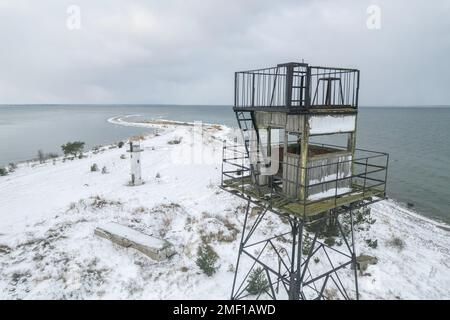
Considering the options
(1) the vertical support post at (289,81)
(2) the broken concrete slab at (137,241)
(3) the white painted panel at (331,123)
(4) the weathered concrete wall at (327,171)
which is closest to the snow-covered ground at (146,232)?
(2) the broken concrete slab at (137,241)

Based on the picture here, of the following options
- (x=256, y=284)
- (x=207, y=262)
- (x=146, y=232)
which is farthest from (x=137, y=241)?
(x=256, y=284)

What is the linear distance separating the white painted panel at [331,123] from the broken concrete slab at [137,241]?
7.98 metres

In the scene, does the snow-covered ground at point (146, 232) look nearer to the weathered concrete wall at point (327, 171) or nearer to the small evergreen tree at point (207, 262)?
the small evergreen tree at point (207, 262)

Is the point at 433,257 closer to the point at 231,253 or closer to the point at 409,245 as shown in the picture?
the point at 409,245

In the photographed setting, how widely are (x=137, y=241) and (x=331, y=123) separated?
905 cm

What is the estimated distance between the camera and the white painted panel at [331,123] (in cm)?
808

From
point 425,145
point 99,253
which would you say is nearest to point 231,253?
point 99,253

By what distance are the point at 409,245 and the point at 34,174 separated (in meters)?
25.6

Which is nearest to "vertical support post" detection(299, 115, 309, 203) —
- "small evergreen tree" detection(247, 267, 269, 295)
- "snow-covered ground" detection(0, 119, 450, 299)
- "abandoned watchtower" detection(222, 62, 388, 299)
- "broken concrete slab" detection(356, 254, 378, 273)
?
"abandoned watchtower" detection(222, 62, 388, 299)

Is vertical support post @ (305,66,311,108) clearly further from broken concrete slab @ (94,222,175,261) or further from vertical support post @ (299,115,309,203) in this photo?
broken concrete slab @ (94,222,175,261)

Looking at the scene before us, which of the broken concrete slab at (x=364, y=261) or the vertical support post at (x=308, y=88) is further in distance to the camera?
the broken concrete slab at (x=364, y=261)

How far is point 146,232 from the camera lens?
569 inches
